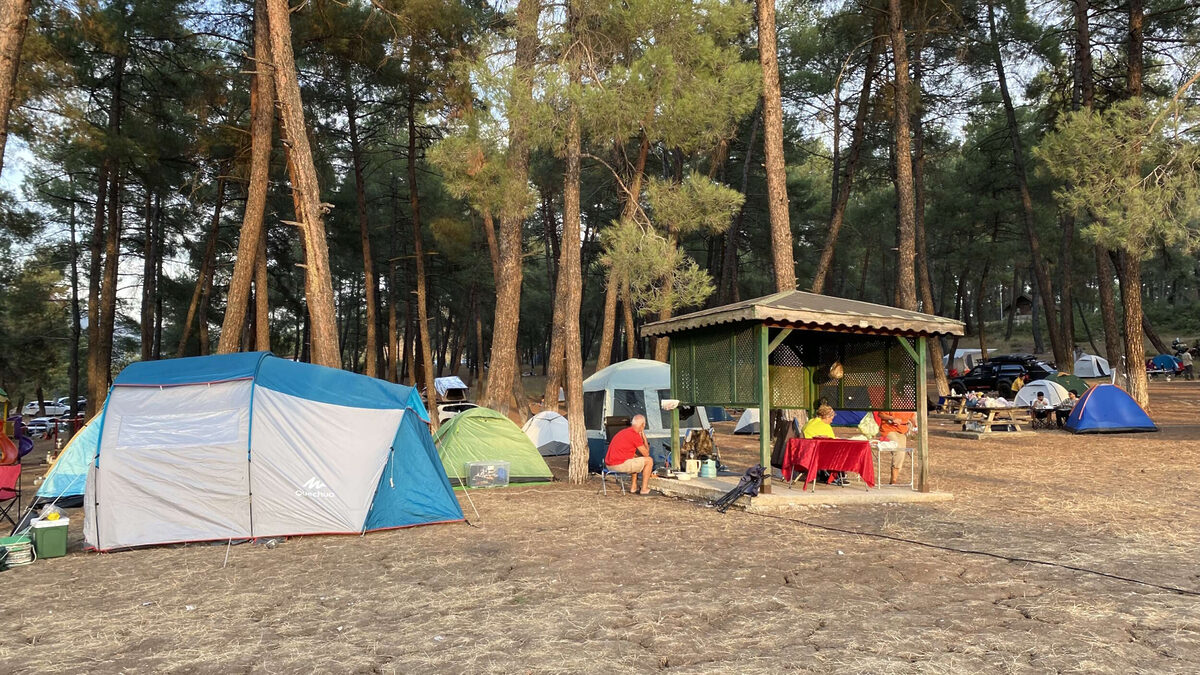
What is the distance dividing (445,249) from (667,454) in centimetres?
1180

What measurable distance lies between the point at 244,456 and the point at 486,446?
14.1 ft

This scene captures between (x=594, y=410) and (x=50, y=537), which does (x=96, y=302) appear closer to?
(x=594, y=410)

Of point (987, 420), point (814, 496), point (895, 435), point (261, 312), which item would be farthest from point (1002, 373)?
point (261, 312)

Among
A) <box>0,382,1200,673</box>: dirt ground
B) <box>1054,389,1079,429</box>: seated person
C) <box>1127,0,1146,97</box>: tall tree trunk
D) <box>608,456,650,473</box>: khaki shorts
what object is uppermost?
<box>1127,0,1146,97</box>: tall tree trunk

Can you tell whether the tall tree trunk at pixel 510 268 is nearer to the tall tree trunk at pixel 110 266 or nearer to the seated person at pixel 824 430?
the seated person at pixel 824 430

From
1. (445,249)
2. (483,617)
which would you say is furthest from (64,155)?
(483,617)

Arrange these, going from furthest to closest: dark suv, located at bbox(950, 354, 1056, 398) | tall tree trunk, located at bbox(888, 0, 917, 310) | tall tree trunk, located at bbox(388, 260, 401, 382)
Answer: dark suv, located at bbox(950, 354, 1056, 398) < tall tree trunk, located at bbox(388, 260, 401, 382) < tall tree trunk, located at bbox(888, 0, 917, 310)

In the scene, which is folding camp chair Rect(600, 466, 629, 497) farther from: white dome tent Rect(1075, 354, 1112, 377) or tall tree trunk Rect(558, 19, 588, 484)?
white dome tent Rect(1075, 354, 1112, 377)

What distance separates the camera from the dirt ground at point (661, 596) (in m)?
4.28

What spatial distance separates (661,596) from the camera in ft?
17.8

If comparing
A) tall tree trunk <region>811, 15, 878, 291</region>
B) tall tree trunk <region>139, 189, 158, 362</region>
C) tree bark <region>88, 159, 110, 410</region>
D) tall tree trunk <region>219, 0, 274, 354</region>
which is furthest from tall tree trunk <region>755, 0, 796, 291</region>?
tall tree trunk <region>139, 189, 158, 362</region>

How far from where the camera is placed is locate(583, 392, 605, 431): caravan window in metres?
13.6

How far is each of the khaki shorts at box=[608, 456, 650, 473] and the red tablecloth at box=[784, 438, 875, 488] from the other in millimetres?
1745

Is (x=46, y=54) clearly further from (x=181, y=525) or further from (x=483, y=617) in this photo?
(x=483, y=617)
